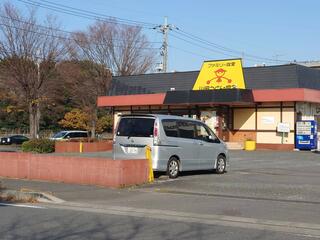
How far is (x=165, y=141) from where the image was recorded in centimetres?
1650

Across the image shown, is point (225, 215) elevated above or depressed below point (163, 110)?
below

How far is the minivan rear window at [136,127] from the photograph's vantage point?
16.5 metres

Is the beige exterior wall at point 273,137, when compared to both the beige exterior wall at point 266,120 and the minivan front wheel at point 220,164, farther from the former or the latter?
the minivan front wheel at point 220,164

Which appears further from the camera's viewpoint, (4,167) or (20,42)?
(20,42)

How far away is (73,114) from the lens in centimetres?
6253

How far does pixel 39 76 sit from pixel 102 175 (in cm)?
2630

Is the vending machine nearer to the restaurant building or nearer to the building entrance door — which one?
the restaurant building

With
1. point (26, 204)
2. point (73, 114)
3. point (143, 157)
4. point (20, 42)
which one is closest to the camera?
point (26, 204)

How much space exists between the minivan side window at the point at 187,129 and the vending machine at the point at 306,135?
700 inches

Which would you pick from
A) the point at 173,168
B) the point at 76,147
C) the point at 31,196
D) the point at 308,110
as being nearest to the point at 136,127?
the point at 173,168

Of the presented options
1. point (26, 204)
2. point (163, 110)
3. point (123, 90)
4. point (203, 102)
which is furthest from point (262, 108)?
point (26, 204)

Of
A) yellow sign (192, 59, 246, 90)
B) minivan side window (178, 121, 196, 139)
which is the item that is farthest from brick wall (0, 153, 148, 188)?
yellow sign (192, 59, 246, 90)

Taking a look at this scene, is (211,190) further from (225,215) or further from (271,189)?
(225,215)

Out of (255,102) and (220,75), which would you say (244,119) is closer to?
(255,102)
